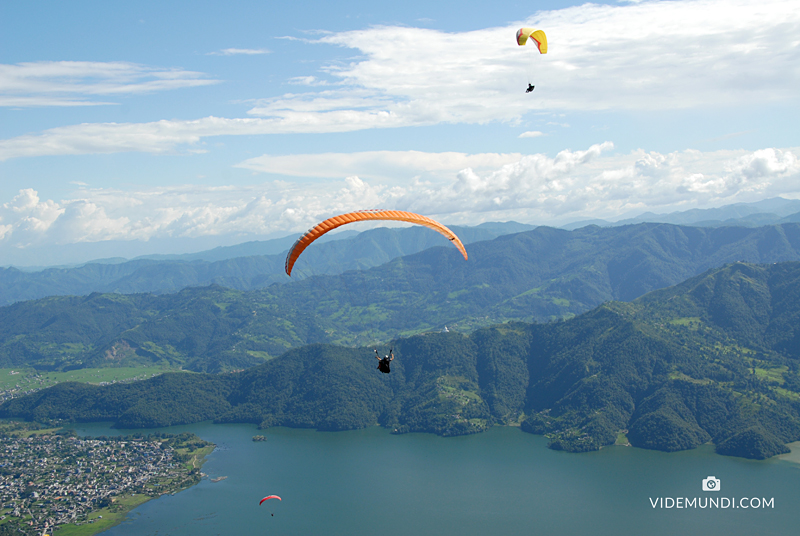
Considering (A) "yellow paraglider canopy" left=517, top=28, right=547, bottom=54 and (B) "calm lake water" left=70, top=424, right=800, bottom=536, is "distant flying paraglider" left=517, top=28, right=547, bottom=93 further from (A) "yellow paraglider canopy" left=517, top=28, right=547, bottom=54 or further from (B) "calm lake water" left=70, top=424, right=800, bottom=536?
(B) "calm lake water" left=70, top=424, right=800, bottom=536

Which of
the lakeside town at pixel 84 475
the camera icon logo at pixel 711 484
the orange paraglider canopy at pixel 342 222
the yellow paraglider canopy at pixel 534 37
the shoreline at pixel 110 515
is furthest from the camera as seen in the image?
the camera icon logo at pixel 711 484

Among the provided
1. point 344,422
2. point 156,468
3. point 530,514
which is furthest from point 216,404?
point 530,514

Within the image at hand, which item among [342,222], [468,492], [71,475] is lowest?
[468,492]

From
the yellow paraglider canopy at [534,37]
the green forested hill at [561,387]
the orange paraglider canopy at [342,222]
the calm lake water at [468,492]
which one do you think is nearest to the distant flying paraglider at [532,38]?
the yellow paraglider canopy at [534,37]

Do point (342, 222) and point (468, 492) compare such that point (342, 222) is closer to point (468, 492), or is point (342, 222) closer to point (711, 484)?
point (468, 492)

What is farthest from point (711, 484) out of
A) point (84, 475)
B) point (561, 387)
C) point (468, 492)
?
point (84, 475)

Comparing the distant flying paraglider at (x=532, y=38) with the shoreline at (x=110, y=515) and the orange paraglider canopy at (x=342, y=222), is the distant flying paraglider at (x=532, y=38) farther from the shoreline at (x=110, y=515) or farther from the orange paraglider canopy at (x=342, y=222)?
the shoreline at (x=110, y=515)

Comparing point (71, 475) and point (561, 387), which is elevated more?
point (71, 475)

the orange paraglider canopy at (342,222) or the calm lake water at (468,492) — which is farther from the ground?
the orange paraglider canopy at (342,222)
